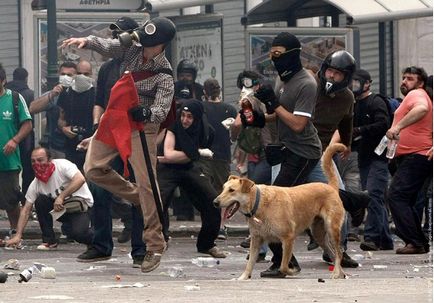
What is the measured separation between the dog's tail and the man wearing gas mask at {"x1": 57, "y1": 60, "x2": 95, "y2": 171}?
551cm

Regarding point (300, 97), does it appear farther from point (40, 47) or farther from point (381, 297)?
point (40, 47)

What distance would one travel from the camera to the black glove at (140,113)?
1301cm

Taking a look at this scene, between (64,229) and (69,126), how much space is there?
105 inches

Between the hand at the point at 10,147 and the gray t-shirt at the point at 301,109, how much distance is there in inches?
190

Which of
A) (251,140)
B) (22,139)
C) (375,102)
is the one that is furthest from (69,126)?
(375,102)

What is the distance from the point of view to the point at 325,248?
1380 cm

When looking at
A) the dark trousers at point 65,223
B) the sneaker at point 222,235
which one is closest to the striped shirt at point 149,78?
the dark trousers at point 65,223

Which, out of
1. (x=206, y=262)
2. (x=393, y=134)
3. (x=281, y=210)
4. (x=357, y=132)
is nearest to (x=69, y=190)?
(x=206, y=262)

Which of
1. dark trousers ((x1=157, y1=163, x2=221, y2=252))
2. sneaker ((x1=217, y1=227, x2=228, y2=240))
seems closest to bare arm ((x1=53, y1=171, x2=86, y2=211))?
dark trousers ((x1=157, y1=163, x2=221, y2=252))

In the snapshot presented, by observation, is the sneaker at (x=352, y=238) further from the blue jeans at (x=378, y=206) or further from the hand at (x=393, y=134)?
the hand at (x=393, y=134)

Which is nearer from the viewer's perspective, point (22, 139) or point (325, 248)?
point (325, 248)

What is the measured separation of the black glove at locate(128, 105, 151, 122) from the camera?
1301cm

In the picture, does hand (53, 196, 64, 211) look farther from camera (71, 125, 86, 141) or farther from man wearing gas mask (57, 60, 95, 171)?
camera (71, 125, 86, 141)

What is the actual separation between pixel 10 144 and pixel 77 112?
1373 millimetres
